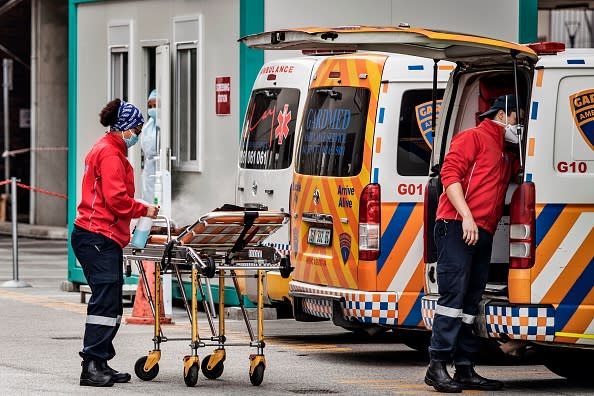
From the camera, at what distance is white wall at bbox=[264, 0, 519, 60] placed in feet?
48.9

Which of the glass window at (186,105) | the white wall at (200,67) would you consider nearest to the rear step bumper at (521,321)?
the white wall at (200,67)

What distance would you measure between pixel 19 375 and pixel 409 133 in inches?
126

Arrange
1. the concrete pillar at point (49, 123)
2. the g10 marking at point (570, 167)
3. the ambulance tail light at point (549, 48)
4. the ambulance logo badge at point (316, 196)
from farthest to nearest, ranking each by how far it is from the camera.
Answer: the concrete pillar at point (49, 123) < the ambulance logo badge at point (316, 196) < the ambulance tail light at point (549, 48) < the g10 marking at point (570, 167)

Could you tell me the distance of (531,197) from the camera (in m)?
9.37

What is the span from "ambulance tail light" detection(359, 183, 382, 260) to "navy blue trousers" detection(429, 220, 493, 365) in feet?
4.34

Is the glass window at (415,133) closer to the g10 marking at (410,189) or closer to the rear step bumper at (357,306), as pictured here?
the g10 marking at (410,189)

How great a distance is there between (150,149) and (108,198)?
610 cm

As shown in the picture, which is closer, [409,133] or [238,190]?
[409,133]

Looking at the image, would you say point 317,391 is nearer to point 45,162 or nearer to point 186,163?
point 186,163

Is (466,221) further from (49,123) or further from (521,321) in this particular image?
(49,123)

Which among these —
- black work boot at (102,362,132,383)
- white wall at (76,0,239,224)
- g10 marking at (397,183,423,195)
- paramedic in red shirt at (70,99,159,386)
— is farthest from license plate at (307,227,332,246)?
white wall at (76,0,239,224)

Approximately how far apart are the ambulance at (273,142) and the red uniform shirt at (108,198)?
9.68 ft

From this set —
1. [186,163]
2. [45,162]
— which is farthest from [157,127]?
[45,162]

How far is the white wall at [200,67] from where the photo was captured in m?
15.1
